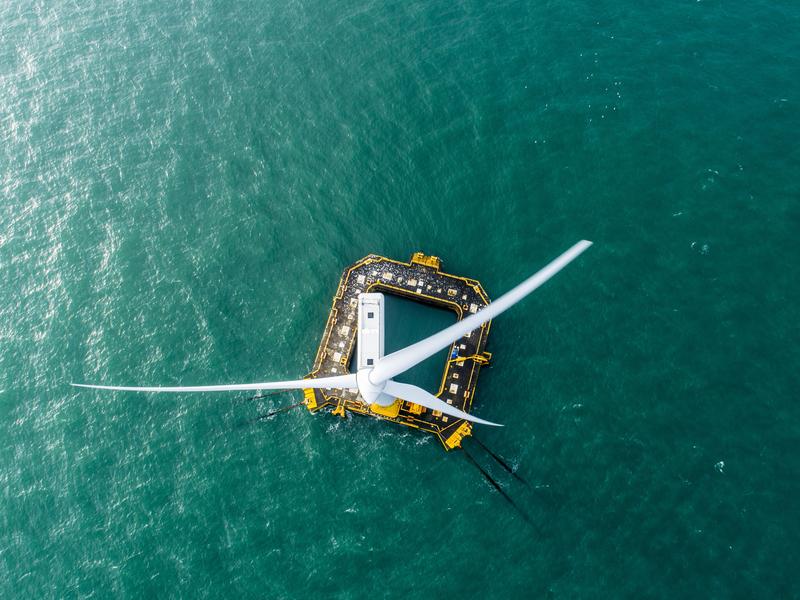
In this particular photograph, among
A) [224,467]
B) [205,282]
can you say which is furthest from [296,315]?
[224,467]

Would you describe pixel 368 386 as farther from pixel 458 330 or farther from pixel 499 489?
pixel 499 489

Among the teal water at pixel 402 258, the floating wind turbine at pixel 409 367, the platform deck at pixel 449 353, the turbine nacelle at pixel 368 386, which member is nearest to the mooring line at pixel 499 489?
the teal water at pixel 402 258

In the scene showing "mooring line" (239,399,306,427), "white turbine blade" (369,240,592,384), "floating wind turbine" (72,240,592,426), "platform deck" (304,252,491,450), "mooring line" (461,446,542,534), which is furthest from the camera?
"mooring line" (239,399,306,427)

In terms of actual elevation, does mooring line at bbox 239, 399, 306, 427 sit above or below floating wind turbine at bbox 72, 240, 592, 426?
below

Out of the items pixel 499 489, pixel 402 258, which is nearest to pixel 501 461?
pixel 499 489

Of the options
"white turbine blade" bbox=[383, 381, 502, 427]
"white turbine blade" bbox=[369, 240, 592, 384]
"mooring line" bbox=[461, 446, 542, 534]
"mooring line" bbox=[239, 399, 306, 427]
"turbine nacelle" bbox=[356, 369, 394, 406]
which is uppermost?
"white turbine blade" bbox=[369, 240, 592, 384]

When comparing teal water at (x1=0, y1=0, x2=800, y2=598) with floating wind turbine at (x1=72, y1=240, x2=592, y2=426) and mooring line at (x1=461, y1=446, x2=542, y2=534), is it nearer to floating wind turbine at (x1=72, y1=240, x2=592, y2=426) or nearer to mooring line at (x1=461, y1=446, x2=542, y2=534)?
mooring line at (x1=461, y1=446, x2=542, y2=534)

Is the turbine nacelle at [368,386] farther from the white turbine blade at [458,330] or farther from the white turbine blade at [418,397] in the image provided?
the white turbine blade at [458,330]

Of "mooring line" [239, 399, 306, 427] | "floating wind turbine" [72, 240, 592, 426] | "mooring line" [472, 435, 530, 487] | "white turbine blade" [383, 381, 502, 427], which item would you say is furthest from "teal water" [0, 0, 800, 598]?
"white turbine blade" [383, 381, 502, 427]

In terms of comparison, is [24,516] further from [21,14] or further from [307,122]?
[21,14]
